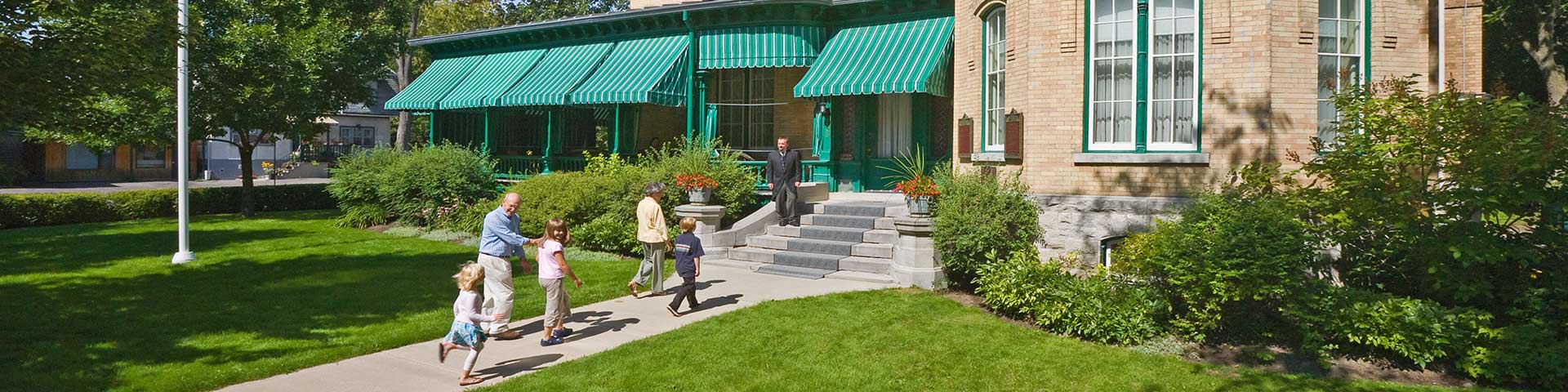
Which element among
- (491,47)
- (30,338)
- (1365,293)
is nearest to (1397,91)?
(1365,293)

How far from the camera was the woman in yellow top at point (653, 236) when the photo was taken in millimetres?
11242

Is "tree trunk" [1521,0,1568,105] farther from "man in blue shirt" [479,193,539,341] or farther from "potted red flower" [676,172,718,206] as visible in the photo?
"man in blue shirt" [479,193,539,341]

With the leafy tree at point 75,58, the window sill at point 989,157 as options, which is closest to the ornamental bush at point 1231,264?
the window sill at point 989,157

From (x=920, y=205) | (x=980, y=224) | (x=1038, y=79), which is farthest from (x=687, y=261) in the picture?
(x=1038, y=79)

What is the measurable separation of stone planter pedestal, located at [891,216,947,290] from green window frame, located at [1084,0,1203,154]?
230cm

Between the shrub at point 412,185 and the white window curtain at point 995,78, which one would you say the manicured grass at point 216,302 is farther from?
the white window curtain at point 995,78

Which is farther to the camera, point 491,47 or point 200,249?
point 491,47

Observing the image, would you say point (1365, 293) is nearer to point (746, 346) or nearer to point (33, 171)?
point (746, 346)

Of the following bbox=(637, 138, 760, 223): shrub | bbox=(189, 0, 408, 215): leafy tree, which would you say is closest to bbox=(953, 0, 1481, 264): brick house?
bbox=(637, 138, 760, 223): shrub

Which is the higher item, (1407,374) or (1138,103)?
(1138,103)

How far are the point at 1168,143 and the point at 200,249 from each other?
16034mm

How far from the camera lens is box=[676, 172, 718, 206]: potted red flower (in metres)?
15.0

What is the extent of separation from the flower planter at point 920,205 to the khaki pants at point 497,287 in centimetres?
555

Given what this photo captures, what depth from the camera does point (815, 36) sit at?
18734 mm
